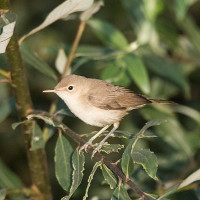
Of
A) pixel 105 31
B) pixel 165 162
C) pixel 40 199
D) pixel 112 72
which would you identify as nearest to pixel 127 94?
pixel 112 72

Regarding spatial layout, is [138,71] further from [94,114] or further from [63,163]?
[63,163]

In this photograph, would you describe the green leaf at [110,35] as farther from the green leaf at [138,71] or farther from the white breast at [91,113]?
the white breast at [91,113]

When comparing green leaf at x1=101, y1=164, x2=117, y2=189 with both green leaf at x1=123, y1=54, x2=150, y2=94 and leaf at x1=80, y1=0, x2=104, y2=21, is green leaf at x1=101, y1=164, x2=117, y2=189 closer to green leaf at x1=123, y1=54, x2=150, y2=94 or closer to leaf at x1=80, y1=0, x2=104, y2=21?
green leaf at x1=123, y1=54, x2=150, y2=94

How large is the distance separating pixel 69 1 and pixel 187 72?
273cm

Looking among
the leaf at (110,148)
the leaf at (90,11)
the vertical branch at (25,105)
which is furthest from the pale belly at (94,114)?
the leaf at (110,148)

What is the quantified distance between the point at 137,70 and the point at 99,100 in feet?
1.49

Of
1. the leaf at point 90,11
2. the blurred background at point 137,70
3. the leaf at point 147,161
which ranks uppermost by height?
the leaf at point 90,11

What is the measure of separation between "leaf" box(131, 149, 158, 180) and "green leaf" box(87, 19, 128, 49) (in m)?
1.97

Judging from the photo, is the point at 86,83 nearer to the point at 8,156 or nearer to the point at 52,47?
the point at 52,47

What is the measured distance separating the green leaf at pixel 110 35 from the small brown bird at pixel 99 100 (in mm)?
416

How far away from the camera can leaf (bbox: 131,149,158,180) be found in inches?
97.0

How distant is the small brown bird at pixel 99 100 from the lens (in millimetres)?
4008

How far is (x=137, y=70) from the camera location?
399cm

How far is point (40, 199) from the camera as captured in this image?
344cm
